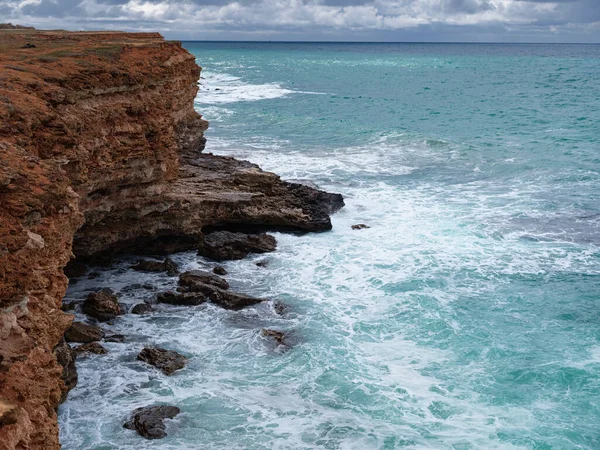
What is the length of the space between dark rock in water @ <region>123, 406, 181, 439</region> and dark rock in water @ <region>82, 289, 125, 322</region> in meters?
4.66

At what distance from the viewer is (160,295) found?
19719 mm

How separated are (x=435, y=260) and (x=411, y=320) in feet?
15.9

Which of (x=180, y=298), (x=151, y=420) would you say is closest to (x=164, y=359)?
(x=151, y=420)

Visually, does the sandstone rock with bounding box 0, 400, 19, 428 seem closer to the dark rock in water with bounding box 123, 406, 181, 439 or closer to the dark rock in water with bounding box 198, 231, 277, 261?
the dark rock in water with bounding box 123, 406, 181, 439

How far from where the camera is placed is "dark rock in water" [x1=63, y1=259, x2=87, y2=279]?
20422 millimetres

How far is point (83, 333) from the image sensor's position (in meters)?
16.9

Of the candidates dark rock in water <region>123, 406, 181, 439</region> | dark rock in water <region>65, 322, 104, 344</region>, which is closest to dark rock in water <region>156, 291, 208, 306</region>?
dark rock in water <region>65, 322, 104, 344</region>

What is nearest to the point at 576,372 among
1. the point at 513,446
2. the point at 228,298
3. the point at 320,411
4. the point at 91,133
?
the point at 513,446

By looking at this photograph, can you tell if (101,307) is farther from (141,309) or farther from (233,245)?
(233,245)

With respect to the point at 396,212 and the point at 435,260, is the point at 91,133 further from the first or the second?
the point at 396,212

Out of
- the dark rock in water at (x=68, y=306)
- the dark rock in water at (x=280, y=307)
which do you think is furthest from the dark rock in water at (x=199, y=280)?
the dark rock in water at (x=68, y=306)

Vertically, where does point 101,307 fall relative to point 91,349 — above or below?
above

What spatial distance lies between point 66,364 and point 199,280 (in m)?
7.40

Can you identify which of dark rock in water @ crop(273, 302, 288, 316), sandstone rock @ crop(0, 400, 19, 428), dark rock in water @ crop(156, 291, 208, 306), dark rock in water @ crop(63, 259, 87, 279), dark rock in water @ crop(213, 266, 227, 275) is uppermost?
sandstone rock @ crop(0, 400, 19, 428)
